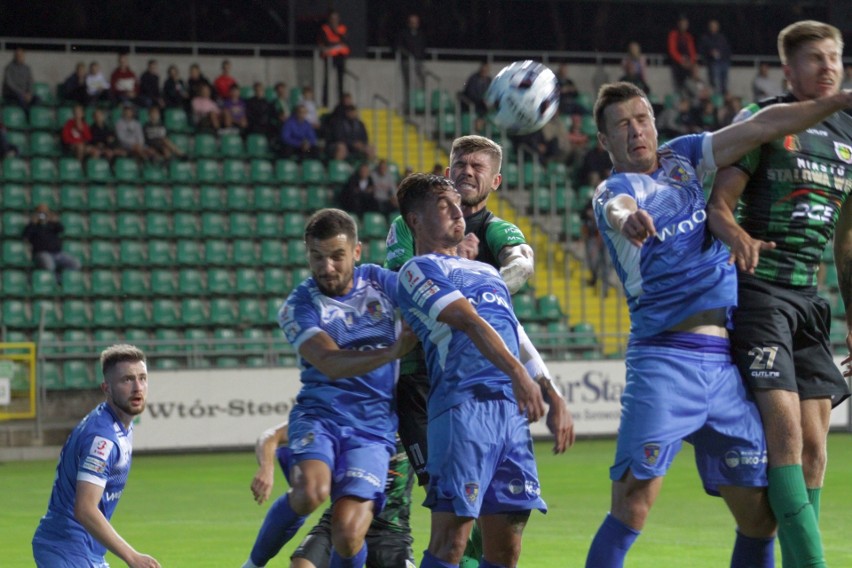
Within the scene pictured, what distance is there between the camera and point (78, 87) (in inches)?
836

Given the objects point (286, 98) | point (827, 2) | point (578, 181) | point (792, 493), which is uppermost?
point (827, 2)

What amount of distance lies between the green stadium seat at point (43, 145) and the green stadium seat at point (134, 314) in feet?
10.2

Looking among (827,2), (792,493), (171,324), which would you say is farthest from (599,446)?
(827,2)

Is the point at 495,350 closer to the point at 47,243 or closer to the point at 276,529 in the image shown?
the point at 276,529

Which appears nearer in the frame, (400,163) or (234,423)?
(234,423)

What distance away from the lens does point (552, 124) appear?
77.7ft

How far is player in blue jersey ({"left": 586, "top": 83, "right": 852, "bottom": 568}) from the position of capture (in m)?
5.44

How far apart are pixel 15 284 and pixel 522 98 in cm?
1249

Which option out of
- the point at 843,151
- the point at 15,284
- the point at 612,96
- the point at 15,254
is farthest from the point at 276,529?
the point at 15,254

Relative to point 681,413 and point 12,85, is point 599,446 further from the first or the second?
point 681,413

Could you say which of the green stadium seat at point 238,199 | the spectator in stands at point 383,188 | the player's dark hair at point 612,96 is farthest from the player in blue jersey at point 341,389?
the green stadium seat at point 238,199

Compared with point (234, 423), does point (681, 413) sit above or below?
above

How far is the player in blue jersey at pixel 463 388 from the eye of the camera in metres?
5.38

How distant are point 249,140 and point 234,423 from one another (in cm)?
630
